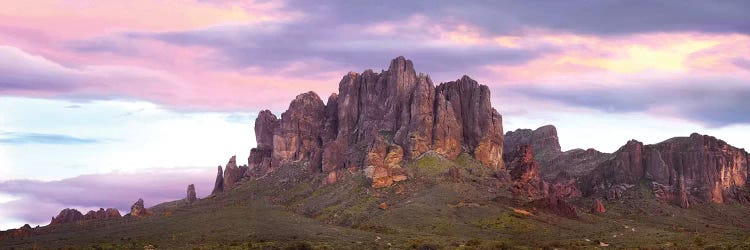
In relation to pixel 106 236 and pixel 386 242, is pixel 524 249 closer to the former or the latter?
pixel 386 242

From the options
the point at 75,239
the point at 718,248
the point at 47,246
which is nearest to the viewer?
the point at 718,248

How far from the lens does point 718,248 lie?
168m

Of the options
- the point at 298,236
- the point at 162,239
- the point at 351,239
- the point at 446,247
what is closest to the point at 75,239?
the point at 162,239

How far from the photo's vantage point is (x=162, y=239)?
18888 cm

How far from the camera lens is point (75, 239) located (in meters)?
196

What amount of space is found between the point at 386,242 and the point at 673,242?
63589 millimetres

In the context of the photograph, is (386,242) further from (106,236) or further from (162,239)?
(106,236)

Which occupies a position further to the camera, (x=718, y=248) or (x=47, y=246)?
(x=47, y=246)

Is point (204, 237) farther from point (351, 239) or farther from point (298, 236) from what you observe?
point (351, 239)

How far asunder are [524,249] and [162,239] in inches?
3117

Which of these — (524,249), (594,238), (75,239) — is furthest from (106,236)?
(594,238)

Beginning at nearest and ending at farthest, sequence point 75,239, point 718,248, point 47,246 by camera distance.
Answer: point 718,248 → point 47,246 → point 75,239

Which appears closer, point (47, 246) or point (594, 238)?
point (47, 246)

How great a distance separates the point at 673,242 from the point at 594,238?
18218 millimetres
